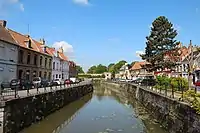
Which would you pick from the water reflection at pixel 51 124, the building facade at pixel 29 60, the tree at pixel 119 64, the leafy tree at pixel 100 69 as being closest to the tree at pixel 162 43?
the building facade at pixel 29 60

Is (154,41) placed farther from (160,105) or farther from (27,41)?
(160,105)

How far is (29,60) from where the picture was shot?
38688 millimetres

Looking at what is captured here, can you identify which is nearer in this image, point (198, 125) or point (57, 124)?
point (198, 125)

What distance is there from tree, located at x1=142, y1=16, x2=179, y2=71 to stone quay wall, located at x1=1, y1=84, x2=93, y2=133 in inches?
839

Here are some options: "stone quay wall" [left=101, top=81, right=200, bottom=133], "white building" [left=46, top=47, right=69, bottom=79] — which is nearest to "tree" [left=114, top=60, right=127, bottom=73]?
"white building" [left=46, top=47, right=69, bottom=79]

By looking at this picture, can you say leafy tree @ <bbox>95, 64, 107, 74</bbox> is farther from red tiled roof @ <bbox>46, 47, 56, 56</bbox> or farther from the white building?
red tiled roof @ <bbox>46, 47, 56, 56</bbox>

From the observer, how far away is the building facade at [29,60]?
35.8 meters

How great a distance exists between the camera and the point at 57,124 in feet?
64.7

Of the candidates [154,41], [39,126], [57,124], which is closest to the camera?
[39,126]

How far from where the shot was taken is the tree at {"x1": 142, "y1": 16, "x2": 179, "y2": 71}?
4369 centimetres

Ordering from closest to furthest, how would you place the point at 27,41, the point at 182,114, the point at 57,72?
the point at 182,114, the point at 27,41, the point at 57,72

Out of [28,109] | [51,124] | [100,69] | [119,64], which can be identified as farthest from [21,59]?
[100,69]

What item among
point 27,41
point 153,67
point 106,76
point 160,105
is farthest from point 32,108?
point 106,76

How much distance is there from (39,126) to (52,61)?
113 feet
